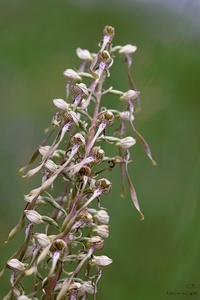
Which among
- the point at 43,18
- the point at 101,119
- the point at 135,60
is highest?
the point at 43,18

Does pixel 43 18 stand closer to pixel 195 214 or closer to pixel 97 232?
pixel 195 214

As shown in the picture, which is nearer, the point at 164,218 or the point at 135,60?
the point at 164,218

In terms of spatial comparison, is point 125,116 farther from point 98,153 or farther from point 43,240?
point 43,240

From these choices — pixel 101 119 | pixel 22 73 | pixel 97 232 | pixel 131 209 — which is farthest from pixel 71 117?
pixel 22 73

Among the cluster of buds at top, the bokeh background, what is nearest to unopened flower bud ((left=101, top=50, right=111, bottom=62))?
the cluster of buds at top

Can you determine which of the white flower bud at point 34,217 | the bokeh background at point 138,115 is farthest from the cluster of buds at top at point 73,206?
the bokeh background at point 138,115

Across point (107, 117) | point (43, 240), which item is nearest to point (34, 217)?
point (43, 240)
